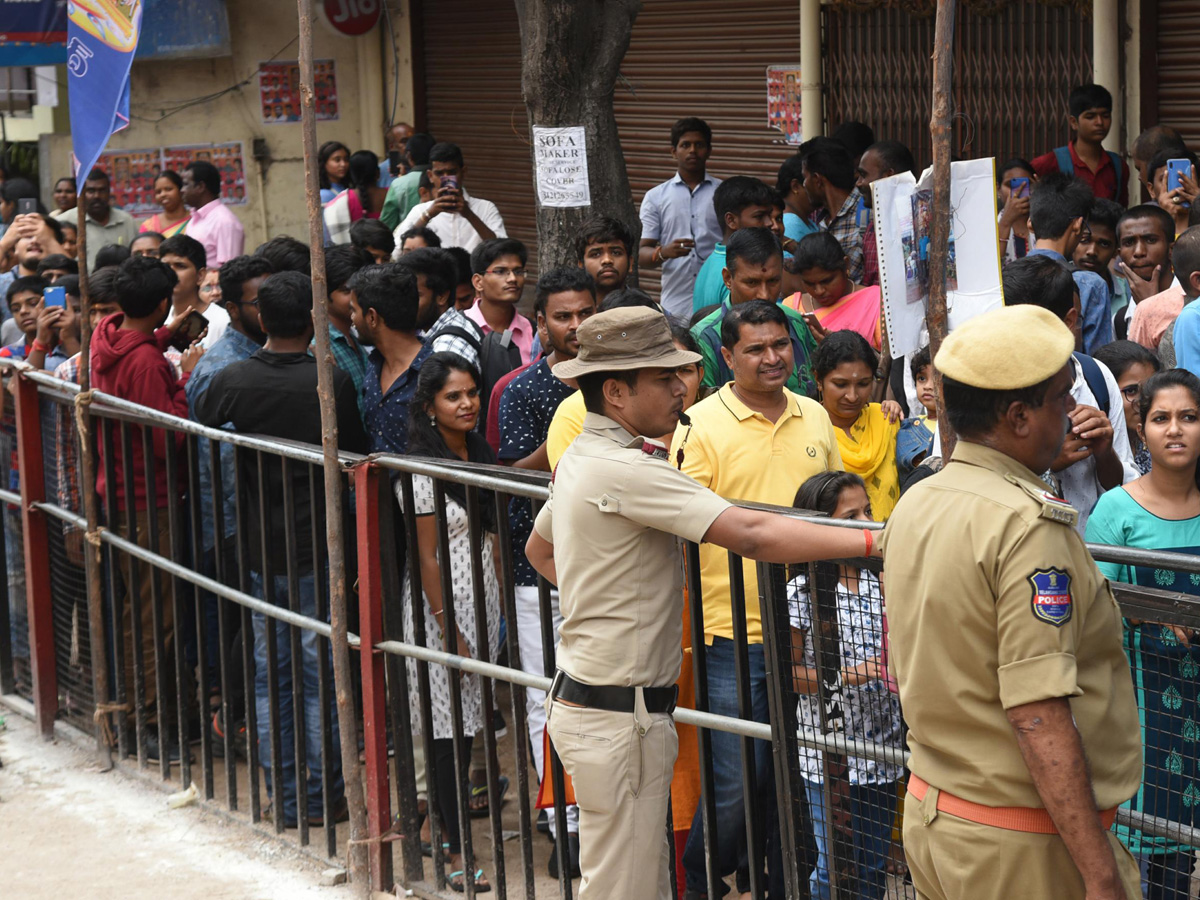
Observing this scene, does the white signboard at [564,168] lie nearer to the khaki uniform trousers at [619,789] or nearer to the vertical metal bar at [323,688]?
the vertical metal bar at [323,688]

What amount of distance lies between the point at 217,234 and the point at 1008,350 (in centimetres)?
817

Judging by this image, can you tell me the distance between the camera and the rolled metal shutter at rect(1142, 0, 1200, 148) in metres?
8.12

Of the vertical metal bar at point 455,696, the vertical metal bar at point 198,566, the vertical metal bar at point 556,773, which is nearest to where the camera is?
the vertical metal bar at point 556,773

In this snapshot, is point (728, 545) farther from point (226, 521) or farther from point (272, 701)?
point (226, 521)

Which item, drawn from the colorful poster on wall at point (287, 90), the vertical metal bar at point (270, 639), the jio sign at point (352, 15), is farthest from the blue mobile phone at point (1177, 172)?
the colorful poster on wall at point (287, 90)

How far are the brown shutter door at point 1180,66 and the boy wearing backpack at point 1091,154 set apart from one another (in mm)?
548

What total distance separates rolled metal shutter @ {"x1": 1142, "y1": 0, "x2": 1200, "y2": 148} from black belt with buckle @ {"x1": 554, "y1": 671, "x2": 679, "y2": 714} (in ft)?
20.0

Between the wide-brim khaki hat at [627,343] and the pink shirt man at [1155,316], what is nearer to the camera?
the wide-brim khaki hat at [627,343]

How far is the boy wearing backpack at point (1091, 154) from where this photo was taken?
770 centimetres

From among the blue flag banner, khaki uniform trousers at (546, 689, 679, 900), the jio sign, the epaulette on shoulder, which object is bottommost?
khaki uniform trousers at (546, 689, 679, 900)

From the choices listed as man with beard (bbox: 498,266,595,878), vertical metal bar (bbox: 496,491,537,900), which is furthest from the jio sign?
vertical metal bar (bbox: 496,491,537,900)

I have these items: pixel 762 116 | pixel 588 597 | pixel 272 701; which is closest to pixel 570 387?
pixel 272 701

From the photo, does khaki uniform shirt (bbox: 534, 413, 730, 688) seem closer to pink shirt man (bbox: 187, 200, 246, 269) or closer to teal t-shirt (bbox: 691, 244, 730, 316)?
teal t-shirt (bbox: 691, 244, 730, 316)

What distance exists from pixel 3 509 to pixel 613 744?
4502 millimetres
